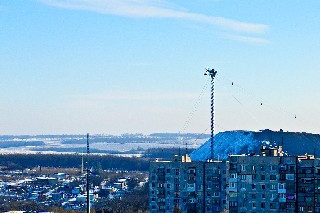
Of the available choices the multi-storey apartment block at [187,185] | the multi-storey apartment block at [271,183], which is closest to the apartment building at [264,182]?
the multi-storey apartment block at [271,183]

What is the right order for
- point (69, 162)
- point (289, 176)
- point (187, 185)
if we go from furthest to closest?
point (69, 162) → point (187, 185) → point (289, 176)

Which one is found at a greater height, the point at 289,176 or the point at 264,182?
the point at 289,176

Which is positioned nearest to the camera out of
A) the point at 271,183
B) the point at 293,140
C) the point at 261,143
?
the point at 271,183

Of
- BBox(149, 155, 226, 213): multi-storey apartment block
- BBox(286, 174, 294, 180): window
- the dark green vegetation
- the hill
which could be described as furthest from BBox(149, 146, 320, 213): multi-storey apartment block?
the dark green vegetation

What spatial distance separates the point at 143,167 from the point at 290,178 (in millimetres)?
90218

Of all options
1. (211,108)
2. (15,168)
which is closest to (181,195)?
(211,108)

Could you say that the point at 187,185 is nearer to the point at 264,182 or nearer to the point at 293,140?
the point at 264,182

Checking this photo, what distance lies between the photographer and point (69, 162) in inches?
5689

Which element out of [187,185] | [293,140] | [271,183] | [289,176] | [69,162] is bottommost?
[69,162]

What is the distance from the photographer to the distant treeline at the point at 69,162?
136m

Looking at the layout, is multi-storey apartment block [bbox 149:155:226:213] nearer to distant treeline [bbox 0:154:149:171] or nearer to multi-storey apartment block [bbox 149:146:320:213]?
multi-storey apartment block [bbox 149:146:320:213]

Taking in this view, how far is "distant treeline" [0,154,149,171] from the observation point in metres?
136

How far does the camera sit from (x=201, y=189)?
4850 centimetres

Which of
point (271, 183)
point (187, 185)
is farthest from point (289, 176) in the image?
point (187, 185)
